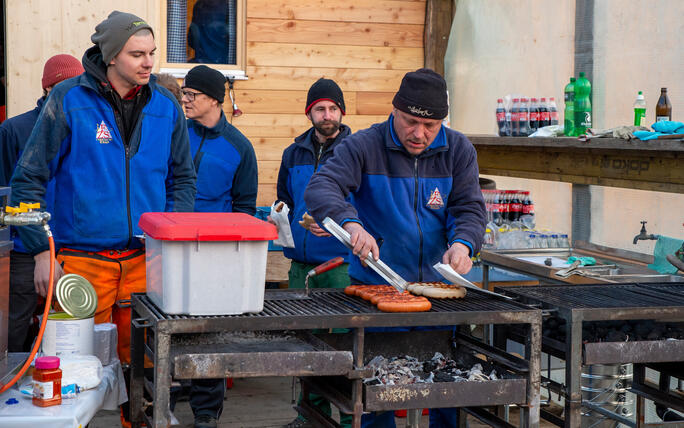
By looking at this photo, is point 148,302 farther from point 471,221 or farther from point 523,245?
point 523,245

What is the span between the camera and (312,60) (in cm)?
719

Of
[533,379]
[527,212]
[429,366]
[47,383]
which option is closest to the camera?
[47,383]

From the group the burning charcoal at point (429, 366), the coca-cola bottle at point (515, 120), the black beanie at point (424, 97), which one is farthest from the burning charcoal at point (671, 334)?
the coca-cola bottle at point (515, 120)

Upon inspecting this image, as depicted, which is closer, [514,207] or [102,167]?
[102,167]

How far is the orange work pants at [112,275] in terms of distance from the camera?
3562 millimetres

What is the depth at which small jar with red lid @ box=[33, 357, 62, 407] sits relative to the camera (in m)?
2.61

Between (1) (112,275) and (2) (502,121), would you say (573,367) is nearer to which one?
(1) (112,275)

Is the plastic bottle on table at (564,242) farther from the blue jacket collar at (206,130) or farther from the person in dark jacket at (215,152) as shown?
the blue jacket collar at (206,130)

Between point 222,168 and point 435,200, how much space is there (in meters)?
1.77

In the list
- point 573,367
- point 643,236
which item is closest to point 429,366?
point 573,367

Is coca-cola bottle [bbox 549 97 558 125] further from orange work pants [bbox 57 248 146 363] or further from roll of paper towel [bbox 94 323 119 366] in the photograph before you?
roll of paper towel [bbox 94 323 119 366]

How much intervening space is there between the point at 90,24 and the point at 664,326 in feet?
15.9

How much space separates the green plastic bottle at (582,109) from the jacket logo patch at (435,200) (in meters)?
1.83

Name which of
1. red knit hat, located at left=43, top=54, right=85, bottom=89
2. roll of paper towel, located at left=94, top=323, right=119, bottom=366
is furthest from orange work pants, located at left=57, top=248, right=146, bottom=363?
red knit hat, located at left=43, top=54, right=85, bottom=89
